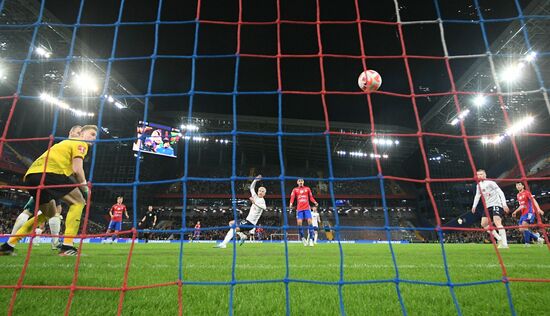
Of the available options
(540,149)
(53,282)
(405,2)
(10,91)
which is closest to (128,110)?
(10,91)

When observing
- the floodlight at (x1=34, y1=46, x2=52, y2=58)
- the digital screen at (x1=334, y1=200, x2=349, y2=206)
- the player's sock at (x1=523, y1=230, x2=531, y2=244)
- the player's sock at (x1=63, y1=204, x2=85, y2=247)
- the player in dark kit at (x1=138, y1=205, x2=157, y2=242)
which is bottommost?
the player's sock at (x1=523, y1=230, x2=531, y2=244)

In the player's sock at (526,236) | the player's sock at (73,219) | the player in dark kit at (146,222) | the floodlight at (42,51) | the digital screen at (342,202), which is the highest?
the floodlight at (42,51)

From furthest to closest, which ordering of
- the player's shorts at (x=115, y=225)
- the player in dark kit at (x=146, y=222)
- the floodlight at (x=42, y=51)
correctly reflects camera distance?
1. the floodlight at (x=42, y=51)
2. the player in dark kit at (x=146, y=222)
3. the player's shorts at (x=115, y=225)

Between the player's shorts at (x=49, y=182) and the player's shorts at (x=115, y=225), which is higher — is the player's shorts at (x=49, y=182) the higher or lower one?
the higher one

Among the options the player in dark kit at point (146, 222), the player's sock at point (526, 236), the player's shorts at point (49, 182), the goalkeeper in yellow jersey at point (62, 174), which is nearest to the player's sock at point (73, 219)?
the goalkeeper in yellow jersey at point (62, 174)

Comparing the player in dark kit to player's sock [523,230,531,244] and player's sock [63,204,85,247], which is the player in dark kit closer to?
player's sock [63,204,85,247]

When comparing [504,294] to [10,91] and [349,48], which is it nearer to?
[349,48]

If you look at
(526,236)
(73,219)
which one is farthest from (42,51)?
(526,236)

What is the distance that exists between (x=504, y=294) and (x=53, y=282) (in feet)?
13.7

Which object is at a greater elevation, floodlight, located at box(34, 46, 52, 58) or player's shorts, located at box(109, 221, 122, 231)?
floodlight, located at box(34, 46, 52, 58)

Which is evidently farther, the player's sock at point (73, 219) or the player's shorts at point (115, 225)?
the player's shorts at point (115, 225)

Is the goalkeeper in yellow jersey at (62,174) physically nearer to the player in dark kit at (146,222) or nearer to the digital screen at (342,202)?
the player in dark kit at (146,222)

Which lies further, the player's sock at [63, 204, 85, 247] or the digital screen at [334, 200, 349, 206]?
the digital screen at [334, 200, 349, 206]

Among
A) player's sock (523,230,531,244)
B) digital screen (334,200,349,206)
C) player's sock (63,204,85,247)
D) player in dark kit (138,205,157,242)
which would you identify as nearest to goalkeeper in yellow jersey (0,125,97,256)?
player's sock (63,204,85,247)
